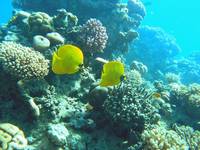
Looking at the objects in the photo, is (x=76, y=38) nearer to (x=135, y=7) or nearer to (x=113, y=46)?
(x=113, y=46)

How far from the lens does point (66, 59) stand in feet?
16.1

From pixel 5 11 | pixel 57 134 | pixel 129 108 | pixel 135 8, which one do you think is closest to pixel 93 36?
pixel 129 108

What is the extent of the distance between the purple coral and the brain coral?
1797mm

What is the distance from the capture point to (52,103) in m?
5.76

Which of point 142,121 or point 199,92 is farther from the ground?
point 199,92

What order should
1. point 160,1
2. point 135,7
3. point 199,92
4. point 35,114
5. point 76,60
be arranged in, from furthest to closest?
point 160,1 → point 135,7 → point 199,92 → point 35,114 → point 76,60

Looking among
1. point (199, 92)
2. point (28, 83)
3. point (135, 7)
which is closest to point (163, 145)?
point (28, 83)

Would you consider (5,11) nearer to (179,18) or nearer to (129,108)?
(179,18)

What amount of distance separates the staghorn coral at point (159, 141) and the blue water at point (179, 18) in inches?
2950

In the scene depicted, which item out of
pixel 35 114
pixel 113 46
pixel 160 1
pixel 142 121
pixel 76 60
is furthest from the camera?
pixel 160 1

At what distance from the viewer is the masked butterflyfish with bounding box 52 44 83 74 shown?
16.1ft

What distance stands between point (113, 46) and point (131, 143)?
5816 mm

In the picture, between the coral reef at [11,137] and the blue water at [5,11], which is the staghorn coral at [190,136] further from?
the blue water at [5,11]

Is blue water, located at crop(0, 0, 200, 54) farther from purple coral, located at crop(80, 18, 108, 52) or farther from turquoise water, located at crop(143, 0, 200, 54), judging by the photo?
purple coral, located at crop(80, 18, 108, 52)
